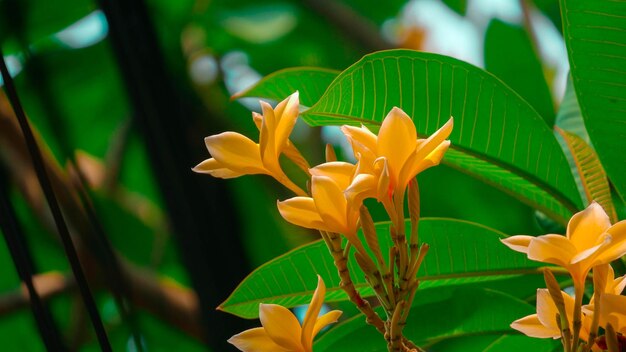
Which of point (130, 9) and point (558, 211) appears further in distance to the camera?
point (130, 9)

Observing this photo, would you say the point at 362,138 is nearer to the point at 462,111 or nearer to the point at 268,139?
the point at 268,139

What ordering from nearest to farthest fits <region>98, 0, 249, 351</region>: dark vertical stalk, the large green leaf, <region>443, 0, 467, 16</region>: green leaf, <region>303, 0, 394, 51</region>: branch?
1. the large green leaf
2. <region>98, 0, 249, 351</region>: dark vertical stalk
3. <region>303, 0, 394, 51</region>: branch
4. <region>443, 0, 467, 16</region>: green leaf

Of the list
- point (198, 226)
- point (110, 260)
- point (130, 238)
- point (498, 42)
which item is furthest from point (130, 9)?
point (130, 238)

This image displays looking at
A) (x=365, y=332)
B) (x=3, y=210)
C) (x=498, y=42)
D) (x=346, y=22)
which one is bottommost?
(x=365, y=332)

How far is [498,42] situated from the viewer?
127 centimetres

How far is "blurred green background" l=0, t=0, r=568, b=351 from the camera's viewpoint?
937mm

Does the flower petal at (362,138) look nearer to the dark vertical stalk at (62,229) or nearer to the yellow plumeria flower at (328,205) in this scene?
the yellow plumeria flower at (328,205)

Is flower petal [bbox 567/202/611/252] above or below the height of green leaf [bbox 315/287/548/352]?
above

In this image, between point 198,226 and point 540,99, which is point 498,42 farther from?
point 198,226

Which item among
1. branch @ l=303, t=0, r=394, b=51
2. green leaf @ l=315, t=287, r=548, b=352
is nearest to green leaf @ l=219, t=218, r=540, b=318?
green leaf @ l=315, t=287, r=548, b=352

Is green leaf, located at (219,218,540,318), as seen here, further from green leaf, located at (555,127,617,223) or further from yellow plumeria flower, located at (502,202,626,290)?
yellow plumeria flower, located at (502,202,626,290)

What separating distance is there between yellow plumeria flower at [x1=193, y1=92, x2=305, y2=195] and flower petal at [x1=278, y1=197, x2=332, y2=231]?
0.04 m

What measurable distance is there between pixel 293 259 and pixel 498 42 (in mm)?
733

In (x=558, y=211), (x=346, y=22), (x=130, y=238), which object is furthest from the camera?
(x=130, y=238)
